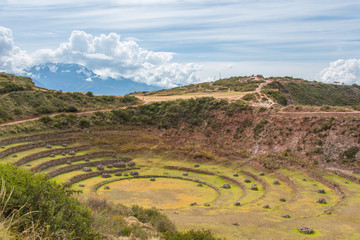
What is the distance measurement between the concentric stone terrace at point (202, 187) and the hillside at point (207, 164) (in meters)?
0.14

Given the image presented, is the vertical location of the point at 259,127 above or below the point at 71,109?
below

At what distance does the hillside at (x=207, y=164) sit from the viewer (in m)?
Result: 21.7

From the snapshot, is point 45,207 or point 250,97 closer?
point 45,207

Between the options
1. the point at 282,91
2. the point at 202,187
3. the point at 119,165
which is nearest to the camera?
the point at 202,187

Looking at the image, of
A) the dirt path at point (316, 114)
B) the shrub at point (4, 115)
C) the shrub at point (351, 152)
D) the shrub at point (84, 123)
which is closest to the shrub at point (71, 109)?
the shrub at point (84, 123)

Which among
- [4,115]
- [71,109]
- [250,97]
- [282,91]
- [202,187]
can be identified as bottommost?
[202,187]

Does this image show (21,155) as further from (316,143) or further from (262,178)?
(316,143)

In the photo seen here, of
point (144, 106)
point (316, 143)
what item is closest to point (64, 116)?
point (144, 106)

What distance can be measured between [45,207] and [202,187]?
Result: 30.4 meters

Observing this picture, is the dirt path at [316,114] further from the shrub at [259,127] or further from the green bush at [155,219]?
the green bush at [155,219]

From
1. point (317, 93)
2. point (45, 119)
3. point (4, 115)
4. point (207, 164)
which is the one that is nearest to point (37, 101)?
point (4, 115)

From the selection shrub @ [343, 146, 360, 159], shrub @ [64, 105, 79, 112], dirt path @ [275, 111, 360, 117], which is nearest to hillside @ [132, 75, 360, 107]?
dirt path @ [275, 111, 360, 117]

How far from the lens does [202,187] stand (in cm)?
3822

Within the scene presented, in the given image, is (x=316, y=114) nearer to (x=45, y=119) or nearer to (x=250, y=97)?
(x=250, y=97)
